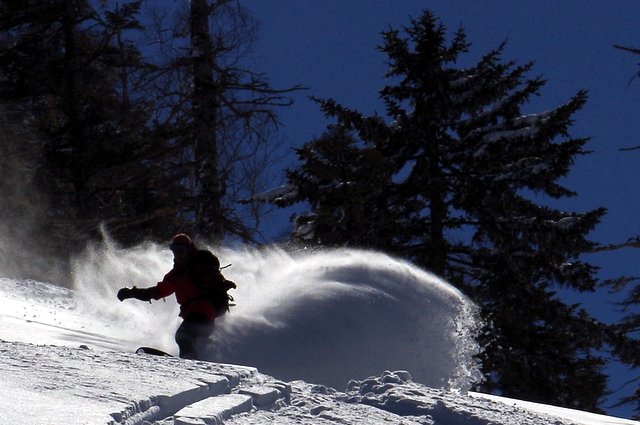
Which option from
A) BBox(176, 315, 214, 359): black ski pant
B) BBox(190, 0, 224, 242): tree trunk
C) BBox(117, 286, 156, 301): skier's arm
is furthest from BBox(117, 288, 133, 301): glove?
BBox(190, 0, 224, 242): tree trunk

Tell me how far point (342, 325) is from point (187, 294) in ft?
6.43

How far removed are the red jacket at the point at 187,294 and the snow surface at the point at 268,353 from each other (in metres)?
0.75

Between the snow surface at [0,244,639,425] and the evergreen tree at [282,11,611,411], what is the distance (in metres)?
7.52

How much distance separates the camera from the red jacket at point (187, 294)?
9.85 m

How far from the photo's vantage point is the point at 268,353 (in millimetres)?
10625

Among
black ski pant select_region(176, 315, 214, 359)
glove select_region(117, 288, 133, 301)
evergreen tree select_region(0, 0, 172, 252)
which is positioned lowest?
black ski pant select_region(176, 315, 214, 359)

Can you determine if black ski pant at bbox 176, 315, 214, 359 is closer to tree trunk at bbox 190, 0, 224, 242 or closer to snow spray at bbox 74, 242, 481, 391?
snow spray at bbox 74, 242, 481, 391

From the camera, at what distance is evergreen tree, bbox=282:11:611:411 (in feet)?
78.8

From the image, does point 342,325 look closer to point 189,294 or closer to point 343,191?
point 189,294

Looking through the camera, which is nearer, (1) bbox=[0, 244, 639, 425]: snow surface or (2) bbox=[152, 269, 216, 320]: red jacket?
(1) bbox=[0, 244, 639, 425]: snow surface

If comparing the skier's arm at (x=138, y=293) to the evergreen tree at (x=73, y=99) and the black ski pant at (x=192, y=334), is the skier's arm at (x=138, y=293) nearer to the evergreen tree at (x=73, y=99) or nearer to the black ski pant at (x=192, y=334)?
the black ski pant at (x=192, y=334)

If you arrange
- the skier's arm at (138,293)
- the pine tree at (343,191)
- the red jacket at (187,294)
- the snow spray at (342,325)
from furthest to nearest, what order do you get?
the pine tree at (343,191), the snow spray at (342,325), the skier's arm at (138,293), the red jacket at (187,294)

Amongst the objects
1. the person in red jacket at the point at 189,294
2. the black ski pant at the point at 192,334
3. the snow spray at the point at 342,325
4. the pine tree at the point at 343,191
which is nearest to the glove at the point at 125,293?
the person in red jacket at the point at 189,294

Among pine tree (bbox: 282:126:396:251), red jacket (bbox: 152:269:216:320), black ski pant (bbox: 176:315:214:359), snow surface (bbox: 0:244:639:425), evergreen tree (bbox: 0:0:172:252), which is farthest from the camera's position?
evergreen tree (bbox: 0:0:172:252)
